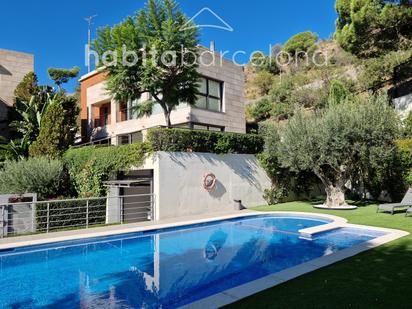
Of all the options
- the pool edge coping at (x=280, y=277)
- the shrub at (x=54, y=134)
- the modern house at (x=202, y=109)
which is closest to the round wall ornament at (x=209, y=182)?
the modern house at (x=202, y=109)

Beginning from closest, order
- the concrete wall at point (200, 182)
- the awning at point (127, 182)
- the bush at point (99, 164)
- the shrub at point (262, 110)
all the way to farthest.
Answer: the awning at point (127, 182), the concrete wall at point (200, 182), the bush at point (99, 164), the shrub at point (262, 110)

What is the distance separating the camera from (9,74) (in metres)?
28.9


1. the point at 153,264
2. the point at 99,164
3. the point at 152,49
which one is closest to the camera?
the point at 153,264

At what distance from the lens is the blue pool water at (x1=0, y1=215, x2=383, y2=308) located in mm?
7012

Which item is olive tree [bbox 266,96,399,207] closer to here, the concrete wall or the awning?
the concrete wall

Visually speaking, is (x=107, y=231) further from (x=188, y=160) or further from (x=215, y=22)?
(x=215, y=22)

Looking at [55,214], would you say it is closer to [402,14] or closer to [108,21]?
[108,21]

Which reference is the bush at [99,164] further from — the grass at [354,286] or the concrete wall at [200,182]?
the grass at [354,286]

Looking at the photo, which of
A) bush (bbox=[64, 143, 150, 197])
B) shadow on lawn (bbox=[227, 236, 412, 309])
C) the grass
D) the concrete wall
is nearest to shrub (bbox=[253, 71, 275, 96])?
the concrete wall

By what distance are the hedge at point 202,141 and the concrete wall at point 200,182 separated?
354 millimetres

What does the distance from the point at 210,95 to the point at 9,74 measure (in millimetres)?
19245

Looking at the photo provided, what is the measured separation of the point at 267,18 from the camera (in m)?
33.4

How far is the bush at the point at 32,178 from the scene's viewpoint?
16219 millimetres

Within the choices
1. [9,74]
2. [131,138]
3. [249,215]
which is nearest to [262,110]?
[131,138]
